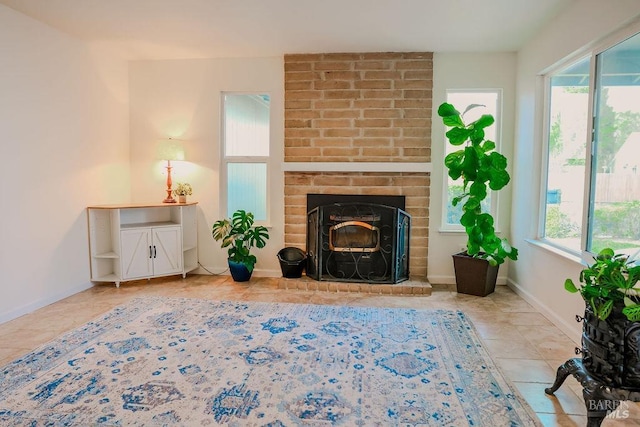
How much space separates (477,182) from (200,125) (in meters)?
3.11

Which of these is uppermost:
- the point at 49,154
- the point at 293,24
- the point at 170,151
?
the point at 293,24

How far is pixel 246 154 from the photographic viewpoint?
4.80 meters

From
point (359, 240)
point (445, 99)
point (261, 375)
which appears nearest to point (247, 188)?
point (359, 240)

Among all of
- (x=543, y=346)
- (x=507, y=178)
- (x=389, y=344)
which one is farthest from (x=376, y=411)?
(x=507, y=178)

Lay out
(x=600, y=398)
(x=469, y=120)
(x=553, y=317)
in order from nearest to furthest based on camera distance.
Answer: (x=600, y=398)
(x=553, y=317)
(x=469, y=120)

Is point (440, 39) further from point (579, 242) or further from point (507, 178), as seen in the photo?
point (579, 242)

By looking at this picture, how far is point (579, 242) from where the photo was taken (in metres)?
3.16

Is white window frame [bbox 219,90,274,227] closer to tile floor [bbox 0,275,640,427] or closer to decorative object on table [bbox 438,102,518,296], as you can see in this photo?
tile floor [bbox 0,275,640,427]

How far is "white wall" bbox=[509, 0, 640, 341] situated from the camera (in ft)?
9.18

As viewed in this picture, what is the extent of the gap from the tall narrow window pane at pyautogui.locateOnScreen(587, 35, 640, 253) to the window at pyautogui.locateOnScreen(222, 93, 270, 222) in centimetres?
319

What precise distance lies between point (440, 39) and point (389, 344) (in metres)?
2.93

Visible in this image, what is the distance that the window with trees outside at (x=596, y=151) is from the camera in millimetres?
2547

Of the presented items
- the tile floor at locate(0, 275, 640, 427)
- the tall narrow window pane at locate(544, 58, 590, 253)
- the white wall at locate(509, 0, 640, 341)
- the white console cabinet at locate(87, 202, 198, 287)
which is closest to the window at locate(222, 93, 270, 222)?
the white console cabinet at locate(87, 202, 198, 287)

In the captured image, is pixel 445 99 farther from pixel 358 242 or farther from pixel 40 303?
pixel 40 303
